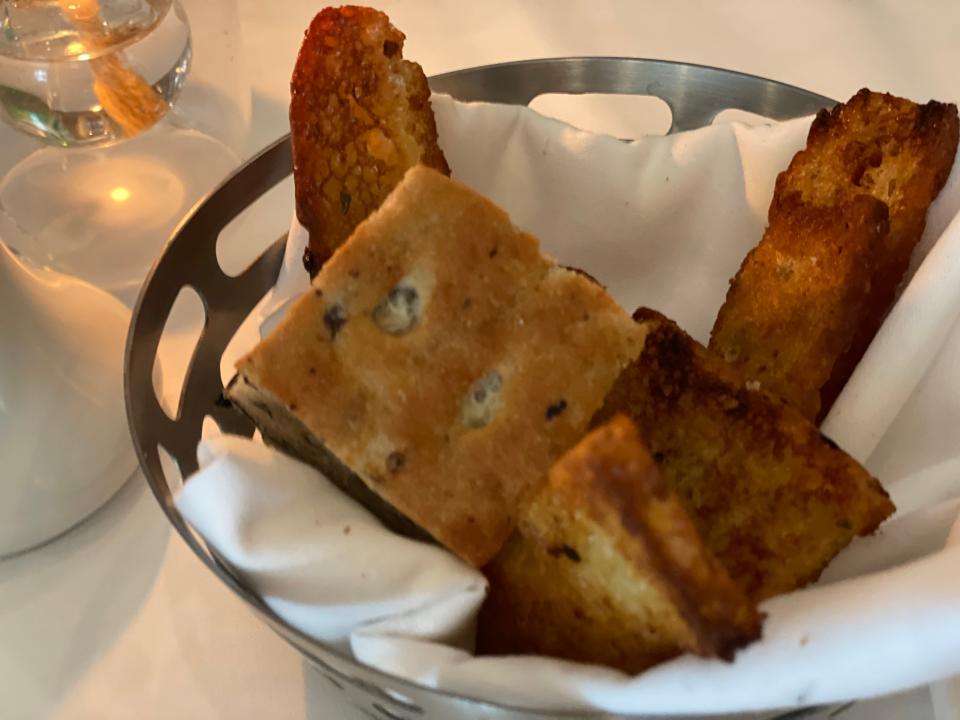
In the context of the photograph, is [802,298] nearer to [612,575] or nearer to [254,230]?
[612,575]

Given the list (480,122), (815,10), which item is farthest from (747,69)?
(480,122)

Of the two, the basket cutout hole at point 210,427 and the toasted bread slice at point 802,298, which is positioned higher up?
the toasted bread slice at point 802,298

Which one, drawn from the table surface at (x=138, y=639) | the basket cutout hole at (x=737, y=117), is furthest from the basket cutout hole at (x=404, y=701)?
the basket cutout hole at (x=737, y=117)

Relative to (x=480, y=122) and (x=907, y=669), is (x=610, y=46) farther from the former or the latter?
(x=907, y=669)

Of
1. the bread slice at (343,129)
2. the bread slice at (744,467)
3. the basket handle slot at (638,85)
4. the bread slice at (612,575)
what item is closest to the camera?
the bread slice at (612,575)

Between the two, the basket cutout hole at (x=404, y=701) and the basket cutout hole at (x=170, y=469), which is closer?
the basket cutout hole at (x=404, y=701)

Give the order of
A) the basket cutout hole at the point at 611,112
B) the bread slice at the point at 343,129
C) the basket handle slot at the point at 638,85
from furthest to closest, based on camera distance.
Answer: the basket cutout hole at the point at 611,112 → the basket handle slot at the point at 638,85 → the bread slice at the point at 343,129

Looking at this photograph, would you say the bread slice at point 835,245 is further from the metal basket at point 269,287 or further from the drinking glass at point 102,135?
the drinking glass at point 102,135
